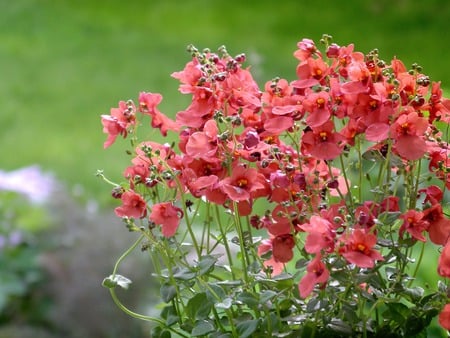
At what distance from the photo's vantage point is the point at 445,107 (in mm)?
912

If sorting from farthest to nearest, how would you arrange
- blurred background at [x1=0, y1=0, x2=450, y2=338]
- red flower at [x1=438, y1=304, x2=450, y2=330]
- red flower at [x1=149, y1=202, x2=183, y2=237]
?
blurred background at [x1=0, y1=0, x2=450, y2=338] < red flower at [x1=149, y1=202, x2=183, y2=237] < red flower at [x1=438, y1=304, x2=450, y2=330]

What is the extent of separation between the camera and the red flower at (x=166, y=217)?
89 centimetres

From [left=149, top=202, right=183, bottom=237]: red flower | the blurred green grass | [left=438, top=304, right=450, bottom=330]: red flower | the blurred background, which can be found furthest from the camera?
the blurred green grass

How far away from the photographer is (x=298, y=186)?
3.02 ft

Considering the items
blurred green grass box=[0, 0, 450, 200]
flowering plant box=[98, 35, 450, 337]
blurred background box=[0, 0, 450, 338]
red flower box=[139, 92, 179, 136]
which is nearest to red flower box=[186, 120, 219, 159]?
flowering plant box=[98, 35, 450, 337]

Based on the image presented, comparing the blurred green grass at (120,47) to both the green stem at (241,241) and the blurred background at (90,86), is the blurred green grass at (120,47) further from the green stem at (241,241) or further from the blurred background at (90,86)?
the green stem at (241,241)

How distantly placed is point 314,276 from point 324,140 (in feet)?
0.42

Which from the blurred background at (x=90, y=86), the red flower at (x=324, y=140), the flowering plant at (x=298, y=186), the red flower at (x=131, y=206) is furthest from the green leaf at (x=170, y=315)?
the blurred background at (x=90, y=86)

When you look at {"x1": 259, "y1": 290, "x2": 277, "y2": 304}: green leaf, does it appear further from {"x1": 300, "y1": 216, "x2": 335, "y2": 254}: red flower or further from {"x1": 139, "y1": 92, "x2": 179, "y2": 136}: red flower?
{"x1": 139, "y1": 92, "x2": 179, "y2": 136}: red flower

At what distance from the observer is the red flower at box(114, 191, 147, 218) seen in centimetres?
91

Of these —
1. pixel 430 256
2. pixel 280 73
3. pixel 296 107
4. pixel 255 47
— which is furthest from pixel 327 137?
pixel 255 47

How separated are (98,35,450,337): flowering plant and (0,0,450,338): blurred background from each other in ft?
3.15

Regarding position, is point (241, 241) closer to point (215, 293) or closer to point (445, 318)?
point (215, 293)

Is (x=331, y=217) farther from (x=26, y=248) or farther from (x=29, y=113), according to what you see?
(x=29, y=113)
